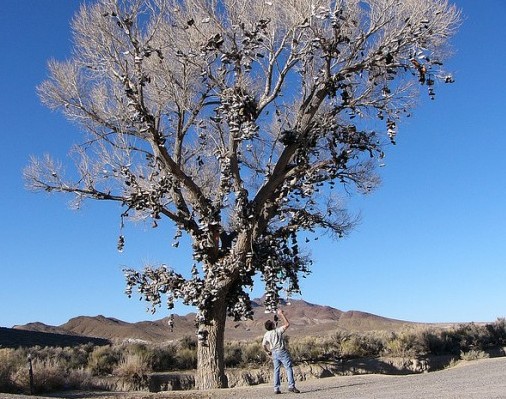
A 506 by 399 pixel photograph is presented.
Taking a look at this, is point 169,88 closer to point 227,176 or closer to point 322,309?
point 227,176

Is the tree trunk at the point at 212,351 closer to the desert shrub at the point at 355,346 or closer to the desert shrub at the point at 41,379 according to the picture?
the desert shrub at the point at 41,379

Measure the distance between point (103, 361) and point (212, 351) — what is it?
10080 millimetres

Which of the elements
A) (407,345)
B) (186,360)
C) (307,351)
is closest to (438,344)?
(407,345)

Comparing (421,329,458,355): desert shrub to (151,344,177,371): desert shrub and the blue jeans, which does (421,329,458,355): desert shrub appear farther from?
the blue jeans

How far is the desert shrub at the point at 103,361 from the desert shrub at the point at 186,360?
2.55 metres

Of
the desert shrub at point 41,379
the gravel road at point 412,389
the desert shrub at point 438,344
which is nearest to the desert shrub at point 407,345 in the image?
the desert shrub at point 438,344

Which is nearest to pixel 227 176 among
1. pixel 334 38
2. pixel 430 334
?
pixel 334 38

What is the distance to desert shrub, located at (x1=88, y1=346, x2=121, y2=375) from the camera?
83.8ft

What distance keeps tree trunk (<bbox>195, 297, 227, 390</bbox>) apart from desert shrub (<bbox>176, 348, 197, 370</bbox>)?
408 inches

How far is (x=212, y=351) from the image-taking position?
17766mm

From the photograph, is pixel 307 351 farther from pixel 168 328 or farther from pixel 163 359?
pixel 168 328

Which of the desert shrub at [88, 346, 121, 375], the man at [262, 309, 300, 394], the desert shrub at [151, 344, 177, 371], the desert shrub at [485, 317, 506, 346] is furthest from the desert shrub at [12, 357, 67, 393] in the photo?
the desert shrub at [485, 317, 506, 346]

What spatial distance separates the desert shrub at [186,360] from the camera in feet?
92.0

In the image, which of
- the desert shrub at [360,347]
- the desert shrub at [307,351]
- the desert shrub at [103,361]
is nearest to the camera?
the desert shrub at [103,361]
